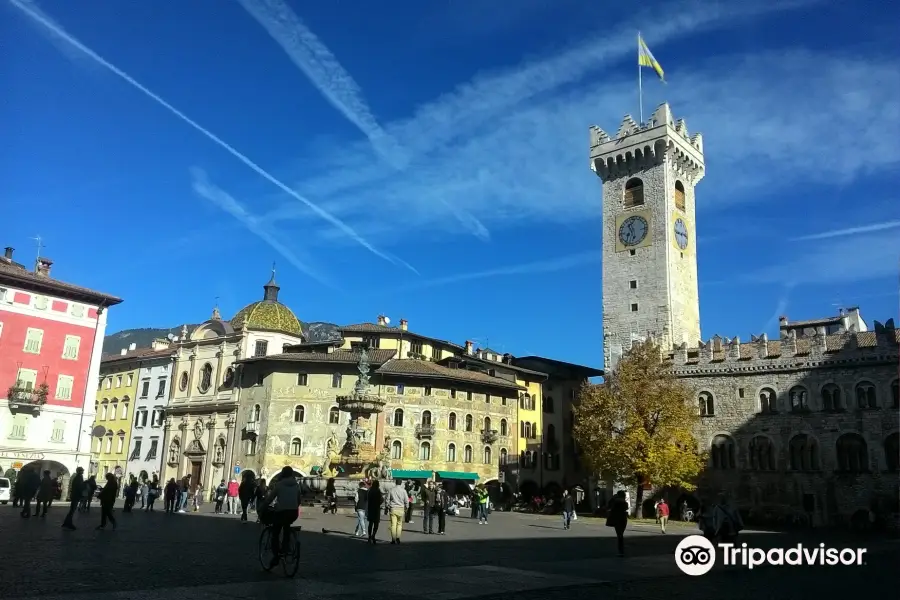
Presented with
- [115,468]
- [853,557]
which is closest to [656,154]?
[853,557]

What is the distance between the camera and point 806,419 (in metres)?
45.2

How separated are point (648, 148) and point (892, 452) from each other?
27612mm

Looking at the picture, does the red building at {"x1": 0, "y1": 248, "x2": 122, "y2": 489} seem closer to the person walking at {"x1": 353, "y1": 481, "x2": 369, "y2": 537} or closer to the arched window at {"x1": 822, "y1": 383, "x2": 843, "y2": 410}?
the person walking at {"x1": 353, "y1": 481, "x2": 369, "y2": 537}

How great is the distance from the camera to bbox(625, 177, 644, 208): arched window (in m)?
57.9

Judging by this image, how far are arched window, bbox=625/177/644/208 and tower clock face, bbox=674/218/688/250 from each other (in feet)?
10.9

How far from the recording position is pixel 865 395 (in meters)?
43.5

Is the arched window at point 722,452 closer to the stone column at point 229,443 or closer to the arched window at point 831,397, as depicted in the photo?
the arched window at point 831,397

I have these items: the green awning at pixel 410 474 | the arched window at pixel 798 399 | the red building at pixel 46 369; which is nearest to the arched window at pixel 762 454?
the arched window at pixel 798 399

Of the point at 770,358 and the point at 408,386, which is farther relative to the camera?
the point at 408,386

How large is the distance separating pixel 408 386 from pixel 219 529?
31.9m

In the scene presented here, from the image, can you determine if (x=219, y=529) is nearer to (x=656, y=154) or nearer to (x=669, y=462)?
(x=669, y=462)

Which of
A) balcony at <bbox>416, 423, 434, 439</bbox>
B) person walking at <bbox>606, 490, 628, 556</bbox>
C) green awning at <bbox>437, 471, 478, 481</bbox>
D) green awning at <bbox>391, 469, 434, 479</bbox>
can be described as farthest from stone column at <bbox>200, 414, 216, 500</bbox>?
person walking at <bbox>606, 490, 628, 556</bbox>

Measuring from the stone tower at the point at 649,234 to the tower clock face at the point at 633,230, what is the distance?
0.08 meters

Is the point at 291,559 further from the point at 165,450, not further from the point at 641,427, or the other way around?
the point at 165,450
